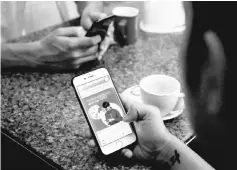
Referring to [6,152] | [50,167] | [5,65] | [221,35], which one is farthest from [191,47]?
[5,65]

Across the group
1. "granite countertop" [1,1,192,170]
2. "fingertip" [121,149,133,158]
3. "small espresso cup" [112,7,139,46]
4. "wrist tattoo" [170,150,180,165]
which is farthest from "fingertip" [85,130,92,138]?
"small espresso cup" [112,7,139,46]

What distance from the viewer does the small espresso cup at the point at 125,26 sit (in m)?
1.40

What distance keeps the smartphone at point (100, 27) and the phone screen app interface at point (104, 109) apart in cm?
36

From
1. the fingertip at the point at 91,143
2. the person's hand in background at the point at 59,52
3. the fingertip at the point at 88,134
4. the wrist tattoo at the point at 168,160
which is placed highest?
the person's hand in background at the point at 59,52

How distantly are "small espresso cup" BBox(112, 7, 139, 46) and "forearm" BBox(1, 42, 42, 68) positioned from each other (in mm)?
335

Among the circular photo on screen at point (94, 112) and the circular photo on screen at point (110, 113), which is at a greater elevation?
the circular photo on screen at point (94, 112)

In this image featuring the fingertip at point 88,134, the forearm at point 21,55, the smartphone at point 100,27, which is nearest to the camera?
the fingertip at point 88,134

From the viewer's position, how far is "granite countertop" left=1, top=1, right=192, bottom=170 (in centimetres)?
91

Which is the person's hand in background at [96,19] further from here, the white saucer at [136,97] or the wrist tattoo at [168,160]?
the wrist tattoo at [168,160]

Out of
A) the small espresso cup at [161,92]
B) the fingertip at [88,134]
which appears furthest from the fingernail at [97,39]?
the fingertip at [88,134]

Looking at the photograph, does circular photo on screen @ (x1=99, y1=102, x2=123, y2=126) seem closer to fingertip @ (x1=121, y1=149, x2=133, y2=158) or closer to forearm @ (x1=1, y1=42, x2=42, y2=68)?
fingertip @ (x1=121, y1=149, x2=133, y2=158)

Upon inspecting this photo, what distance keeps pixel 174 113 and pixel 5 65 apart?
736 millimetres

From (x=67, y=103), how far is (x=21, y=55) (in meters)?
0.40

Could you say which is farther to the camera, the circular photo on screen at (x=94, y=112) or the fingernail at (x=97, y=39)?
the fingernail at (x=97, y=39)
